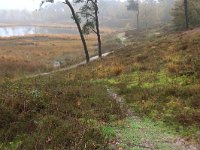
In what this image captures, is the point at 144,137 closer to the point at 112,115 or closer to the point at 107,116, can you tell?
the point at 107,116

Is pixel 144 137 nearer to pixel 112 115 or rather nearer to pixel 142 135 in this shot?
pixel 142 135

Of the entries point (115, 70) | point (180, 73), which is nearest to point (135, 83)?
point (180, 73)

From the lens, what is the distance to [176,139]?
1201 cm

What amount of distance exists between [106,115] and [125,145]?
2883mm

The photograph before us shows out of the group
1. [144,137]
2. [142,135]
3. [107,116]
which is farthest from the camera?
[107,116]

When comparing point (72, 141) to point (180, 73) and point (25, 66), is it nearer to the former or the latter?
point (180, 73)

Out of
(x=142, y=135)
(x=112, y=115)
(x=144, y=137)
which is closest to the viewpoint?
(x=144, y=137)

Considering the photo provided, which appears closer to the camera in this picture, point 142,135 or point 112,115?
point 142,135

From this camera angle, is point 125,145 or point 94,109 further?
point 94,109

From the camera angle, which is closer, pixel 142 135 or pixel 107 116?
pixel 142 135

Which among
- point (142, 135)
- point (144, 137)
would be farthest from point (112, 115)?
point (144, 137)

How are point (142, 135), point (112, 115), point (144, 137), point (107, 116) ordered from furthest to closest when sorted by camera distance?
point (112, 115), point (107, 116), point (142, 135), point (144, 137)

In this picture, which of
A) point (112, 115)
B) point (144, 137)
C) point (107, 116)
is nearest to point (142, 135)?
point (144, 137)

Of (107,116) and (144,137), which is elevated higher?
(107,116)
